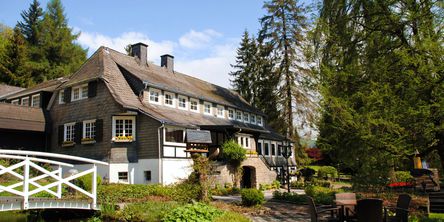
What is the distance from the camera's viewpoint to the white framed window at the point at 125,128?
2164 cm

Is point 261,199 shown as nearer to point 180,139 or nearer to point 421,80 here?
point 421,80

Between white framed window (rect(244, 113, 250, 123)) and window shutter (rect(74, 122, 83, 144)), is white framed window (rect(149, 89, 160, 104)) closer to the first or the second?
window shutter (rect(74, 122, 83, 144))

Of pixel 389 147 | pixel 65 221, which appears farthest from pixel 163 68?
pixel 389 147

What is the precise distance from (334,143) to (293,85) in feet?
78.3

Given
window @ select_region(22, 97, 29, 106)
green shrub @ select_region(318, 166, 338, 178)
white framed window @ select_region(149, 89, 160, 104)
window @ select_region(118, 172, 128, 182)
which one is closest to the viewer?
window @ select_region(118, 172, 128, 182)

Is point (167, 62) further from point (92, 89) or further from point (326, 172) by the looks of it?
point (326, 172)

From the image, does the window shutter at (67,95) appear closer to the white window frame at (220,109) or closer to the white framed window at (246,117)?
the white window frame at (220,109)

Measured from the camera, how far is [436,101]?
8953 millimetres

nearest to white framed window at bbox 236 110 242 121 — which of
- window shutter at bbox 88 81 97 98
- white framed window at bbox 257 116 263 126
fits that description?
white framed window at bbox 257 116 263 126

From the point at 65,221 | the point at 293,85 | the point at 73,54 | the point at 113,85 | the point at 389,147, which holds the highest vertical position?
the point at 73,54

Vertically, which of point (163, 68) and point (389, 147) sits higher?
point (163, 68)

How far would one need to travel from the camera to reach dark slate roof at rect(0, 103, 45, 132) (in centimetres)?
2259

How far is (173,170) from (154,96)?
570cm

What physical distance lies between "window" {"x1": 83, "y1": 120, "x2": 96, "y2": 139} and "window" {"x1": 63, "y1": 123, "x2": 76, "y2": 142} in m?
1.15
